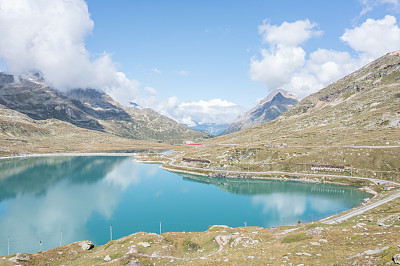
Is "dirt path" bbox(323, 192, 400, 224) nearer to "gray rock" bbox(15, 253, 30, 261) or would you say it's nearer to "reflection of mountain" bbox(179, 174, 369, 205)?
"reflection of mountain" bbox(179, 174, 369, 205)

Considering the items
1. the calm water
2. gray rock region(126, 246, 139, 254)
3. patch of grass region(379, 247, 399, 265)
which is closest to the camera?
patch of grass region(379, 247, 399, 265)

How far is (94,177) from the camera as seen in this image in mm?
187500

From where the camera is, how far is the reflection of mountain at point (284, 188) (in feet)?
400

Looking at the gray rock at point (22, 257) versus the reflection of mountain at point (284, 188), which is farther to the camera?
the reflection of mountain at point (284, 188)

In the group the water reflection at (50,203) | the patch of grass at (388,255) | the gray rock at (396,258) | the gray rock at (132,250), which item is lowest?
the water reflection at (50,203)

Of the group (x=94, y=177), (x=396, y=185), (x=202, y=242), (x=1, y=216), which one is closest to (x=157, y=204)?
(x=1, y=216)

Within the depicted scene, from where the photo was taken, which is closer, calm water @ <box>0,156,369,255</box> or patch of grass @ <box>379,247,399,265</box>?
patch of grass @ <box>379,247,399,265</box>

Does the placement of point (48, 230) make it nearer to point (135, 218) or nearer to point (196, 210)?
point (135, 218)

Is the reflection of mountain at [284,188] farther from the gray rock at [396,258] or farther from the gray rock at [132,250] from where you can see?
the gray rock at [396,258]

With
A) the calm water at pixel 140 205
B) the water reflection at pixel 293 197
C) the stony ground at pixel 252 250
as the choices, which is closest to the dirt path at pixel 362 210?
the stony ground at pixel 252 250

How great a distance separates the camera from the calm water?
85.1 meters

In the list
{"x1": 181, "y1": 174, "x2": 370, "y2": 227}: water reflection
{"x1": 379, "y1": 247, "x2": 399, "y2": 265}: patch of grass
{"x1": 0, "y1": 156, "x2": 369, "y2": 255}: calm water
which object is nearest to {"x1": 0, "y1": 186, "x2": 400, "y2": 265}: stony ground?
{"x1": 379, "y1": 247, "x2": 399, "y2": 265}: patch of grass

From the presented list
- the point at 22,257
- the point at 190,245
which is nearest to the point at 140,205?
the point at 190,245

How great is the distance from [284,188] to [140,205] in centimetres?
8866
